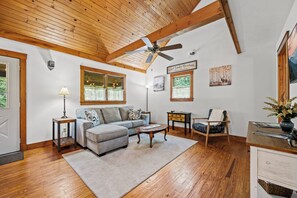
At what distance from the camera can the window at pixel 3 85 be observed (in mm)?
2674

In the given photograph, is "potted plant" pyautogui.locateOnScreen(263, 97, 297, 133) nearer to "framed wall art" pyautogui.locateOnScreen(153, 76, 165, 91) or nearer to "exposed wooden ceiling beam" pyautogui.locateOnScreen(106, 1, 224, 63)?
"exposed wooden ceiling beam" pyautogui.locateOnScreen(106, 1, 224, 63)

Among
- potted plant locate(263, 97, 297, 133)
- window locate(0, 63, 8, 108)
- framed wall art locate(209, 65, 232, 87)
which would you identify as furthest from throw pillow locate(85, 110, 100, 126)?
framed wall art locate(209, 65, 232, 87)

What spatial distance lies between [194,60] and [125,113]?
10.0ft

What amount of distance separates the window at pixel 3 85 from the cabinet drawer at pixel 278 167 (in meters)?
4.28

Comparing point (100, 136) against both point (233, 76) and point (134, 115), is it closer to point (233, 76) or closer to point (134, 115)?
point (134, 115)

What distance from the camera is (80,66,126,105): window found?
162 inches

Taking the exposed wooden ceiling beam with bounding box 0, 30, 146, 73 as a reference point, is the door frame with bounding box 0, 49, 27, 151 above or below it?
below

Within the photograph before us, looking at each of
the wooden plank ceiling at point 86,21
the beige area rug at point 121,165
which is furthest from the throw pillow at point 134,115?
the wooden plank ceiling at point 86,21

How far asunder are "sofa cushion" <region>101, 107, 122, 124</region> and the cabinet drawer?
3.64 meters

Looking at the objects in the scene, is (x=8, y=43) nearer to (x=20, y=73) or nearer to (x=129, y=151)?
(x=20, y=73)

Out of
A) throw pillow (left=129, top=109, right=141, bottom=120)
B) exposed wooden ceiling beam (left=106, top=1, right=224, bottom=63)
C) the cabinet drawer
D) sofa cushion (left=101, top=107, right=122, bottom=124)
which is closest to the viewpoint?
the cabinet drawer

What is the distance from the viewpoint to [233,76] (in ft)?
12.3

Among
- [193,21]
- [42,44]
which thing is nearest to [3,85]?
[42,44]

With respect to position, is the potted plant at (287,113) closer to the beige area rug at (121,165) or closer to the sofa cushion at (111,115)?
the beige area rug at (121,165)
